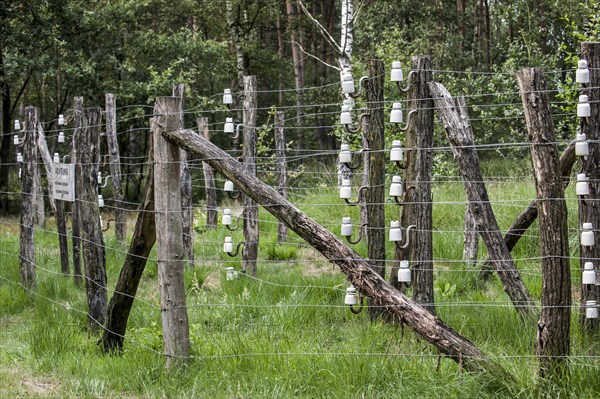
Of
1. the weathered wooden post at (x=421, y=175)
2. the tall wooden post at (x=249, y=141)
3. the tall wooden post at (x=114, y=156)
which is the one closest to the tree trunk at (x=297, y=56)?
the tall wooden post at (x=114, y=156)

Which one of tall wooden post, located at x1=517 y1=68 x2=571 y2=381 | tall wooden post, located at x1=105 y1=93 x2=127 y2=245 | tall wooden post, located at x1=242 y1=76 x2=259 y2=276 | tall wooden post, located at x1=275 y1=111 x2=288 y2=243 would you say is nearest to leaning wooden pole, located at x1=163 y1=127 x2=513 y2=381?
tall wooden post, located at x1=517 y1=68 x2=571 y2=381

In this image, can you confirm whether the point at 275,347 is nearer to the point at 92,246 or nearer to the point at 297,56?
the point at 92,246

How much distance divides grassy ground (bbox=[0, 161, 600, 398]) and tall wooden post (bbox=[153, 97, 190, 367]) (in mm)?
199

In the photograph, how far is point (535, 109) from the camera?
17.2 feet

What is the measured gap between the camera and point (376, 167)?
25.2 feet

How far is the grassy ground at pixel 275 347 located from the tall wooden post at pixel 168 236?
20 centimetres

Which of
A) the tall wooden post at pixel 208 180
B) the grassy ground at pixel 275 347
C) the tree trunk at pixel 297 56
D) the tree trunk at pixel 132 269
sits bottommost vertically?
the grassy ground at pixel 275 347

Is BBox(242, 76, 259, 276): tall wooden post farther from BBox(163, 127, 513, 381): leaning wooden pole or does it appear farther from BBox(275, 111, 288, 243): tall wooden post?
BBox(163, 127, 513, 381): leaning wooden pole

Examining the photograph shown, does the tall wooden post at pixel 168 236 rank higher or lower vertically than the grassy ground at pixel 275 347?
higher

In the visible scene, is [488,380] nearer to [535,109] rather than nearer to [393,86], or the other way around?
[535,109]

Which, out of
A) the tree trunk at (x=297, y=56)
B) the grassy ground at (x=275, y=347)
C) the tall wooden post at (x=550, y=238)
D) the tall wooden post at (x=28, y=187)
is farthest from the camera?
the tree trunk at (x=297, y=56)

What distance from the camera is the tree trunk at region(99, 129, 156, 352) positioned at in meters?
6.28

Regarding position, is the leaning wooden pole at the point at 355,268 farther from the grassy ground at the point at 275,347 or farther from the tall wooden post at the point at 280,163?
the tall wooden post at the point at 280,163

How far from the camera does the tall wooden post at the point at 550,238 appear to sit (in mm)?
5195
